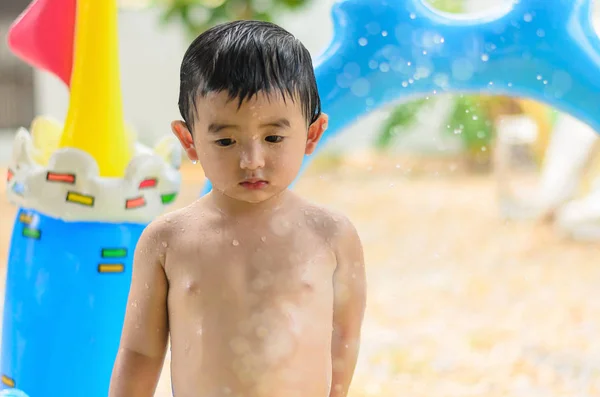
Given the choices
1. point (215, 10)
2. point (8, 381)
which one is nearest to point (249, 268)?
point (8, 381)

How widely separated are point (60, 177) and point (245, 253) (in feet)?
1.74

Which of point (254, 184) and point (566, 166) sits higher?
point (566, 166)

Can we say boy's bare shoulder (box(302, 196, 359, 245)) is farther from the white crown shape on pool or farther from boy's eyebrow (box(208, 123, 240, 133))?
the white crown shape on pool

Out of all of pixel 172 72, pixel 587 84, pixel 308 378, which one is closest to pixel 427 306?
pixel 587 84

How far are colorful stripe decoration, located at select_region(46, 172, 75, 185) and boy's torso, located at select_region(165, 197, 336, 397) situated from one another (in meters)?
0.43

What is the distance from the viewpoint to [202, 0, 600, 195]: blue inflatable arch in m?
1.40

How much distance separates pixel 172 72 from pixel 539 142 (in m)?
3.47

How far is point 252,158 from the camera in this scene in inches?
37.8

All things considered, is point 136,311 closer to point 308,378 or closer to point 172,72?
point 308,378

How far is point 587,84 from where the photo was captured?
4.55 feet

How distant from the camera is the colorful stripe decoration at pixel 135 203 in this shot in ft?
4.73

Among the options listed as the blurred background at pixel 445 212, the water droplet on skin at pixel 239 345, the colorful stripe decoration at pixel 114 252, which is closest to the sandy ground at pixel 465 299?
the blurred background at pixel 445 212

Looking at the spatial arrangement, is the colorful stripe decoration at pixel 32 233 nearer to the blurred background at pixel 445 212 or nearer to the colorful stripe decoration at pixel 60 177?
the colorful stripe decoration at pixel 60 177

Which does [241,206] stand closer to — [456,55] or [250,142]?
[250,142]
